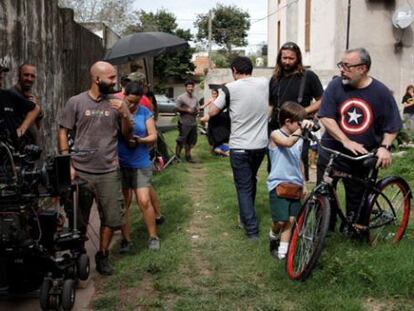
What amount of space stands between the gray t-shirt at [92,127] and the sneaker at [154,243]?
1149 mm

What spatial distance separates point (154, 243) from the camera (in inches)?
238

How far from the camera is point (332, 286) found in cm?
458

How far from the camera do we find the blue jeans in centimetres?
620

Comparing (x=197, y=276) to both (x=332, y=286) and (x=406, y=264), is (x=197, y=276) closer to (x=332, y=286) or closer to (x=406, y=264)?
(x=332, y=286)

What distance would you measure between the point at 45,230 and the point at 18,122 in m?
1.95

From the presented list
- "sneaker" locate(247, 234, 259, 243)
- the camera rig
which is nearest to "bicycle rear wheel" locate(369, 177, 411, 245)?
"sneaker" locate(247, 234, 259, 243)

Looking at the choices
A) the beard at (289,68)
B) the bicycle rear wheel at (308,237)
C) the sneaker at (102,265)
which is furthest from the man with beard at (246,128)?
the sneaker at (102,265)

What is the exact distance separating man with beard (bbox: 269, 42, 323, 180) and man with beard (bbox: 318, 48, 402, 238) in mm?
750

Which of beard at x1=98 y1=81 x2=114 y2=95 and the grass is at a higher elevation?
beard at x1=98 y1=81 x2=114 y2=95

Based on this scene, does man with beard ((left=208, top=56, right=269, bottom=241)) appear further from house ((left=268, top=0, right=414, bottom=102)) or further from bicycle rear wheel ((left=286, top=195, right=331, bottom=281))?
house ((left=268, top=0, right=414, bottom=102))

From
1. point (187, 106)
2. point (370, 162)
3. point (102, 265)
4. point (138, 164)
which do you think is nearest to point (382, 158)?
point (370, 162)

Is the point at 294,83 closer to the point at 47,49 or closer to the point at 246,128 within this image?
the point at 246,128

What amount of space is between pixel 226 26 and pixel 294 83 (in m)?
55.8

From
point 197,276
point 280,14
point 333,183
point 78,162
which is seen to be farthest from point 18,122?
point 280,14
